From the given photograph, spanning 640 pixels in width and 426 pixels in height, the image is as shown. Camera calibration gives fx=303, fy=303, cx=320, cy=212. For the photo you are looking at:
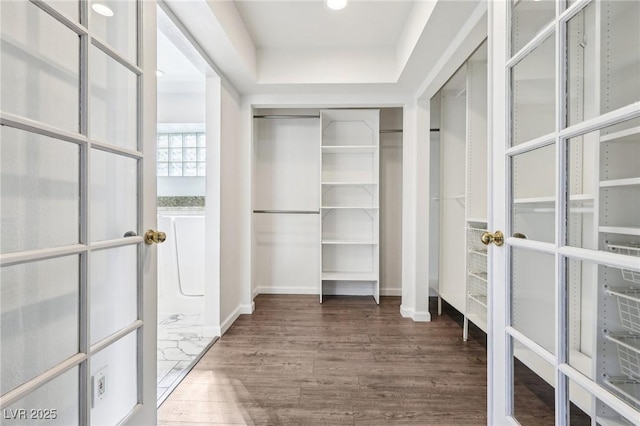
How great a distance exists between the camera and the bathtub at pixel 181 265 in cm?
298

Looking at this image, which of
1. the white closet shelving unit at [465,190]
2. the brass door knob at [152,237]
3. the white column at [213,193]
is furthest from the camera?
the white column at [213,193]

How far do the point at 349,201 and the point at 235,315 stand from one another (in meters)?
1.77

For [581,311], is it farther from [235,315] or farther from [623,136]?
[235,315]

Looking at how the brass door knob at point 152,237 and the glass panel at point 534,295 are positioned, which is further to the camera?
the brass door knob at point 152,237

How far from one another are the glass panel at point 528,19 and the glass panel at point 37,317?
1.60 meters

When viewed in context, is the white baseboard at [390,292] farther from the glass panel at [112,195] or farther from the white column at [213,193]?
the glass panel at [112,195]

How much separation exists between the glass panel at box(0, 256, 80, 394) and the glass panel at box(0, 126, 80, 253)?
0.07 meters

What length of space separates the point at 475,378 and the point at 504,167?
4.55ft

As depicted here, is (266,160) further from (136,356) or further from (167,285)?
(136,356)

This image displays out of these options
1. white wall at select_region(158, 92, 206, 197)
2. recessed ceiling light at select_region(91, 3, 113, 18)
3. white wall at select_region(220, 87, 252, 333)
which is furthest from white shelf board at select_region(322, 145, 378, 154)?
recessed ceiling light at select_region(91, 3, 113, 18)

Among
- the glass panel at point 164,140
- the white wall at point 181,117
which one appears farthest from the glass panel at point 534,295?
the glass panel at point 164,140

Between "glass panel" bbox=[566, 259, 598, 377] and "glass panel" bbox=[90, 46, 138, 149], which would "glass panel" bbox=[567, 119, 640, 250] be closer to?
"glass panel" bbox=[566, 259, 598, 377]

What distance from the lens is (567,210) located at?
2.83ft

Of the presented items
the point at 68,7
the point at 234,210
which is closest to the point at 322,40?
the point at 234,210
